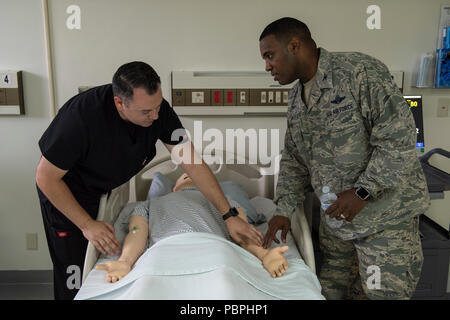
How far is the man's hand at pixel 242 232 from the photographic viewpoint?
73.7 inches

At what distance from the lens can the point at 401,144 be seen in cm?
165

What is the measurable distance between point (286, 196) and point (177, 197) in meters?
0.50

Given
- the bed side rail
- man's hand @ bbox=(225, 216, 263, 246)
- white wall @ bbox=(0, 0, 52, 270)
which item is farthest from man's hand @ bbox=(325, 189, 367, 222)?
white wall @ bbox=(0, 0, 52, 270)

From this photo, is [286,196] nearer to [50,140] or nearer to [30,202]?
[50,140]

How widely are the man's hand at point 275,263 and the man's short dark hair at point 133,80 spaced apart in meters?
0.77

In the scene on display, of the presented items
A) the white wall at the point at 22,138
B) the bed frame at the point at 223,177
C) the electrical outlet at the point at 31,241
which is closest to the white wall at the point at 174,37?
the white wall at the point at 22,138

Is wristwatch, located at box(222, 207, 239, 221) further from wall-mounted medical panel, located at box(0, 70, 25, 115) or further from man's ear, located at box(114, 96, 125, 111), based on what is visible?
wall-mounted medical panel, located at box(0, 70, 25, 115)

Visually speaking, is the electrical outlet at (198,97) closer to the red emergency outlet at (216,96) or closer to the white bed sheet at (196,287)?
the red emergency outlet at (216,96)

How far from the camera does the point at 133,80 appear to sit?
168cm

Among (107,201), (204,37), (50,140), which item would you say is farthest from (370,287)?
(204,37)

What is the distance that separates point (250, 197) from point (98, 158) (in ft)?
3.50

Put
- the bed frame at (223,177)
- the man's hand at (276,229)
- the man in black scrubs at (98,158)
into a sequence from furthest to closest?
1. the bed frame at (223,177)
2. the man's hand at (276,229)
3. the man in black scrubs at (98,158)

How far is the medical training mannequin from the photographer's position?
167 cm

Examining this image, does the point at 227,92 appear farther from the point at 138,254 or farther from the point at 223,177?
the point at 138,254
